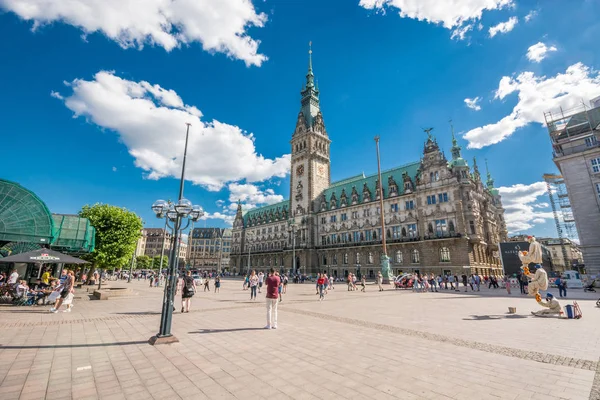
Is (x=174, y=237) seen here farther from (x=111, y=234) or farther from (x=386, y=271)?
(x=386, y=271)

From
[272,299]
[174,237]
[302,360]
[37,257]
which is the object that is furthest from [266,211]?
[302,360]

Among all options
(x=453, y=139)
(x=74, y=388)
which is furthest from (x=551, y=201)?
(x=74, y=388)

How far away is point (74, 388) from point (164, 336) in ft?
10.9

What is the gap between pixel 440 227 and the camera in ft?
168

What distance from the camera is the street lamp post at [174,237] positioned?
28.4ft

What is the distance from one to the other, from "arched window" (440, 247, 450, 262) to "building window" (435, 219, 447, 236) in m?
2.72

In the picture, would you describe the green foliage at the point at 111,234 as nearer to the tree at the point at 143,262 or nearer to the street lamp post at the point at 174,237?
the street lamp post at the point at 174,237

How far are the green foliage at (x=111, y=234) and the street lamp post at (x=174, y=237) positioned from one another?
1112 inches

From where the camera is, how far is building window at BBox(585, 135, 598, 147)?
1751 inches

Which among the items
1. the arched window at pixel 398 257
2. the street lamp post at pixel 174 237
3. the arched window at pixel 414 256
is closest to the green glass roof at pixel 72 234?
the street lamp post at pixel 174 237

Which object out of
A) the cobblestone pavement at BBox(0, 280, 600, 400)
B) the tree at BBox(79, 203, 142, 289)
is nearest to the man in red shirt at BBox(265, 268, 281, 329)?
the cobblestone pavement at BBox(0, 280, 600, 400)

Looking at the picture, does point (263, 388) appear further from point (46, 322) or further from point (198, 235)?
point (198, 235)

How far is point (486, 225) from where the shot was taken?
55469 millimetres

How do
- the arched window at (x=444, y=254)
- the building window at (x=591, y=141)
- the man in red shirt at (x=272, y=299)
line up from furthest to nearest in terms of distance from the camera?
1. the arched window at (x=444, y=254)
2. the building window at (x=591, y=141)
3. the man in red shirt at (x=272, y=299)
